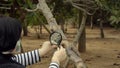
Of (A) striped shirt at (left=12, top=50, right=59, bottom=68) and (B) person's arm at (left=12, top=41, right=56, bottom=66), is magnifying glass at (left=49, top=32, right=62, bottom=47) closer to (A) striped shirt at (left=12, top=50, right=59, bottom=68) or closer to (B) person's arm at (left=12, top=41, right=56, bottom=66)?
(B) person's arm at (left=12, top=41, right=56, bottom=66)

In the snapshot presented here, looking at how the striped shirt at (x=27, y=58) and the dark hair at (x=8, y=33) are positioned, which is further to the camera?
the striped shirt at (x=27, y=58)

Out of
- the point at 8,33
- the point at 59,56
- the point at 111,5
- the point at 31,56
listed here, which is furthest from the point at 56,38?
the point at 111,5

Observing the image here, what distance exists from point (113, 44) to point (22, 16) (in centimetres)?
881

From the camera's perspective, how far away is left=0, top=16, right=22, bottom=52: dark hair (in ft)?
5.97

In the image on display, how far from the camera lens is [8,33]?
5.99ft

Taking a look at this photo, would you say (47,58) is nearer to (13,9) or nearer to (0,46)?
(13,9)

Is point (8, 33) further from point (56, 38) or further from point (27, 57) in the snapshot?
point (27, 57)

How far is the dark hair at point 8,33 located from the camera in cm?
182

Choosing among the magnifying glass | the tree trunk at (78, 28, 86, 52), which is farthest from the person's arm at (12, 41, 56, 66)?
the tree trunk at (78, 28, 86, 52)

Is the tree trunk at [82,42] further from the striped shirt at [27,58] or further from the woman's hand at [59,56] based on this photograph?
the woman's hand at [59,56]

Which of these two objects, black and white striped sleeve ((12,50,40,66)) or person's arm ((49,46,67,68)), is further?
black and white striped sleeve ((12,50,40,66))

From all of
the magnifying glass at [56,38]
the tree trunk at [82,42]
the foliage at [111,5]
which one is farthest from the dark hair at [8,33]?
the tree trunk at [82,42]

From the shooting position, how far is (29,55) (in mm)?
2402

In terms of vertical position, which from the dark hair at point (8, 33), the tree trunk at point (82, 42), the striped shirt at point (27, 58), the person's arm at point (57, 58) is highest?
the dark hair at point (8, 33)
